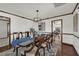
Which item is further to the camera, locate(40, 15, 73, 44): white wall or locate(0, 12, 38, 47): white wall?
locate(40, 15, 73, 44): white wall

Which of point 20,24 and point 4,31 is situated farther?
point 20,24

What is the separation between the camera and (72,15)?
1596mm

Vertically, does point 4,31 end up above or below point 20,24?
below

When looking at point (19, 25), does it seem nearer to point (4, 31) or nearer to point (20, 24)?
point (20, 24)

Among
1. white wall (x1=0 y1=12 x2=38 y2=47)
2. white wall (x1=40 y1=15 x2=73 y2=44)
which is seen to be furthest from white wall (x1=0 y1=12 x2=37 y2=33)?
white wall (x1=40 y1=15 x2=73 y2=44)

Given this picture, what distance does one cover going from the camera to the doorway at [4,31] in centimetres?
139

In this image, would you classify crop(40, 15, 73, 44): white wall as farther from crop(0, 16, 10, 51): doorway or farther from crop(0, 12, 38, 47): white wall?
crop(0, 16, 10, 51): doorway

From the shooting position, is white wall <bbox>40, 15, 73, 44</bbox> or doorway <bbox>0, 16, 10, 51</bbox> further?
white wall <bbox>40, 15, 73, 44</bbox>

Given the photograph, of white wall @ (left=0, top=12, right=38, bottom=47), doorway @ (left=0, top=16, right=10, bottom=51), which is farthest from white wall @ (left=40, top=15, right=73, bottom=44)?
doorway @ (left=0, top=16, right=10, bottom=51)

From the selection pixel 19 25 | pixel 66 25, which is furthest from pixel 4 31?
pixel 66 25

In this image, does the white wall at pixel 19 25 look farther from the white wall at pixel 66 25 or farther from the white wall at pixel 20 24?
the white wall at pixel 66 25

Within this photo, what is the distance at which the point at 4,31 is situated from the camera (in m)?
1.43

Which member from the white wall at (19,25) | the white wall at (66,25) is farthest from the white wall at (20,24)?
the white wall at (66,25)

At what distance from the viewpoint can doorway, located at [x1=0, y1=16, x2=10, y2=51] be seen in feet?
4.56
